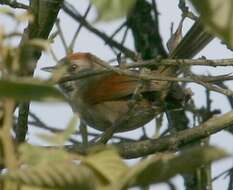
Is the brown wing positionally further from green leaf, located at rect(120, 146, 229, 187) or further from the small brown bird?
green leaf, located at rect(120, 146, 229, 187)

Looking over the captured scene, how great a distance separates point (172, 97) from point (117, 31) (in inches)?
24.1

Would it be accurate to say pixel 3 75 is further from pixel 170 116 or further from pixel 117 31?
pixel 170 116

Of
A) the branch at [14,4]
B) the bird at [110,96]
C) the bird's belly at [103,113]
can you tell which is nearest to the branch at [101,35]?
the bird at [110,96]

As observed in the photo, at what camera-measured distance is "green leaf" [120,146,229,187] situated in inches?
30.9

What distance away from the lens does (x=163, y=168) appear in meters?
0.80

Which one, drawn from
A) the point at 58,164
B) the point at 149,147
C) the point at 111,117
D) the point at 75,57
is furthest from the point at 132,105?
the point at 75,57

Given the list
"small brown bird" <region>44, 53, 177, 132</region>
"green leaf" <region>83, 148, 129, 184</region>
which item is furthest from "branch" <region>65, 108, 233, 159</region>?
"green leaf" <region>83, 148, 129, 184</region>

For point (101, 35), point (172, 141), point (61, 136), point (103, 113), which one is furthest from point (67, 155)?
point (103, 113)

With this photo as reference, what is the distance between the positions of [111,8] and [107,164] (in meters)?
0.19

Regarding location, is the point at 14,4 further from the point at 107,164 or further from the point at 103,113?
the point at 103,113

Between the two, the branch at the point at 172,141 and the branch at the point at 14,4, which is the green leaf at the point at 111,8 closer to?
the branch at the point at 172,141

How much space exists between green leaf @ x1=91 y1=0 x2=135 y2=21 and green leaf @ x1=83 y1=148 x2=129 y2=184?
0.16 metres

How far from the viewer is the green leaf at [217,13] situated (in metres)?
0.82

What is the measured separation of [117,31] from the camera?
4.46m
